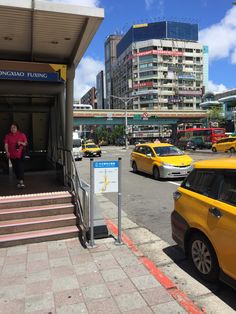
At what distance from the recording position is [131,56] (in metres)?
130

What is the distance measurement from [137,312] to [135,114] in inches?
2891

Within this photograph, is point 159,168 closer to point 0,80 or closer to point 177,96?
Result: point 0,80

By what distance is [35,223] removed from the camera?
643cm

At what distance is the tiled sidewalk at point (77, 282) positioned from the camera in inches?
156

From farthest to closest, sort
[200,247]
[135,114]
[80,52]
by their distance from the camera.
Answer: [135,114], [80,52], [200,247]

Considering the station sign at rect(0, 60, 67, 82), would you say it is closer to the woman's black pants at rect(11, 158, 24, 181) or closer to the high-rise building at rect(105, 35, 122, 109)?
Answer: the woman's black pants at rect(11, 158, 24, 181)

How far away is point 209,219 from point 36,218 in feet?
11.9

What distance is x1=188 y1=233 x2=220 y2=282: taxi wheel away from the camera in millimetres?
4355

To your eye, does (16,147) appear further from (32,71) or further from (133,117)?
(133,117)

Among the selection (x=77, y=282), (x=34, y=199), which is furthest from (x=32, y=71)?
(x=77, y=282)

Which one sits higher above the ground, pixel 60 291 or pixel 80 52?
pixel 80 52

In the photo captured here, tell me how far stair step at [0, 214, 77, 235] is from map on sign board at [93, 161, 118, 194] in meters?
1.22

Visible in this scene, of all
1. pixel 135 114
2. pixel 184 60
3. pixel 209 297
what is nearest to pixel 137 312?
pixel 209 297

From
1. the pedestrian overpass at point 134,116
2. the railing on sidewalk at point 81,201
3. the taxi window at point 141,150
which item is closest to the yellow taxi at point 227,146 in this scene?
the taxi window at point 141,150
